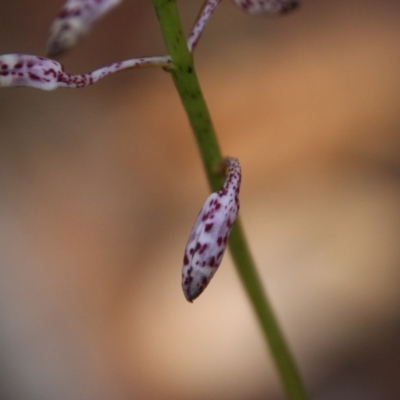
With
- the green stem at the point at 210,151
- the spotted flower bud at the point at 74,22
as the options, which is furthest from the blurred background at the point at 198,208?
the spotted flower bud at the point at 74,22

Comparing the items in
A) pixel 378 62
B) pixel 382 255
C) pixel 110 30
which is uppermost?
pixel 110 30

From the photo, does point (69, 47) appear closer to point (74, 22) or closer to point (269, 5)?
point (74, 22)

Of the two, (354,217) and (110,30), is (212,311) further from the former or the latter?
(110,30)

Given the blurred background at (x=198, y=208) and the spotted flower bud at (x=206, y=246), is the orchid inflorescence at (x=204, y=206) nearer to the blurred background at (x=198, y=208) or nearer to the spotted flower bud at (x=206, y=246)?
the spotted flower bud at (x=206, y=246)

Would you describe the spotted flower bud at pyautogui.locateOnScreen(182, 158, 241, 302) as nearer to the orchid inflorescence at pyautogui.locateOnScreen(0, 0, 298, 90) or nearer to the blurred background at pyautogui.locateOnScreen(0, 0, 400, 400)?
the orchid inflorescence at pyautogui.locateOnScreen(0, 0, 298, 90)

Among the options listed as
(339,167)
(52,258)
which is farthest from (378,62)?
(52,258)

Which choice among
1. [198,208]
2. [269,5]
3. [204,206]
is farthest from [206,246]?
[198,208]
